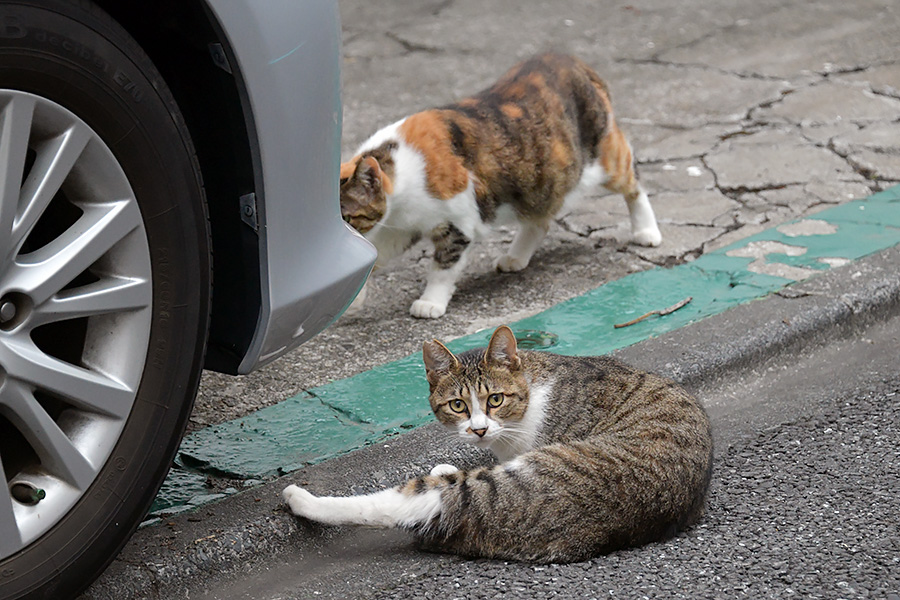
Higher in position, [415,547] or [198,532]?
[198,532]

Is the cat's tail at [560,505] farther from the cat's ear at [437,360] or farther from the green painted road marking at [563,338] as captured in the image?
the green painted road marking at [563,338]

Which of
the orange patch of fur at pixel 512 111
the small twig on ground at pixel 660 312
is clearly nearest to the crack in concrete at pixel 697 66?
the orange patch of fur at pixel 512 111

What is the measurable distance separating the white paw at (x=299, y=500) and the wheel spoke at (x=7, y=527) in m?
0.78

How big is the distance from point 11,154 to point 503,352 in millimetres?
1448

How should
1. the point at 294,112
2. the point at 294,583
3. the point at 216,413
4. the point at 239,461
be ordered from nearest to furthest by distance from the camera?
the point at 294,112 → the point at 294,583 → the point at 239,461 → the point at 216,413

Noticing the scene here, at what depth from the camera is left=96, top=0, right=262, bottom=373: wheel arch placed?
2252mm

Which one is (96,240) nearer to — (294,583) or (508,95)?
(294,583)

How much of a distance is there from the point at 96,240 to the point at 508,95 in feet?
8.70

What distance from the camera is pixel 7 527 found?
6.56 feet

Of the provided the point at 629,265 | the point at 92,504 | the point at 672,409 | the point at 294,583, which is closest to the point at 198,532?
the point at 294,583

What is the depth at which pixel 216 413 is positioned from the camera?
129 inches

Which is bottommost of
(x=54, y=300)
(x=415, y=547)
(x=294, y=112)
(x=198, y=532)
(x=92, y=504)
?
(x=415, y=547)

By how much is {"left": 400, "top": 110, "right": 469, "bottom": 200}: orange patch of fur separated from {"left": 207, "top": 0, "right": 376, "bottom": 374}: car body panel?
4.93 ft

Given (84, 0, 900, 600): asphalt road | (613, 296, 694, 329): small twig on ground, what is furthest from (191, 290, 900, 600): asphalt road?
(613, 296, 694, 329): small twig on ground
